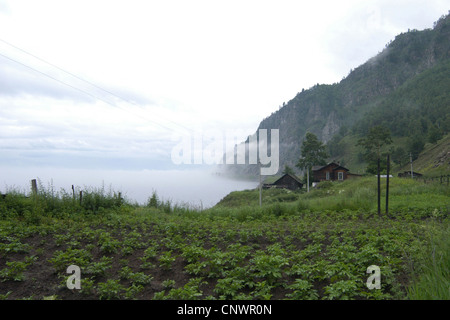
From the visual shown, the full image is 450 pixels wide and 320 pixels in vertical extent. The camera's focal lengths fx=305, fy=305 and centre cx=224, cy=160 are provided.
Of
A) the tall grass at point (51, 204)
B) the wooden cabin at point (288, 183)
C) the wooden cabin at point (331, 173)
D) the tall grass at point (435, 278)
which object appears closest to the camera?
the tall grass at point (435, 278)

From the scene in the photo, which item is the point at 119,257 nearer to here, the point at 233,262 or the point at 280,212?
the point at 233,262

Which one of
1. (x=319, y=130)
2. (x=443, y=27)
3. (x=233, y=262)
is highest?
(x=443, y=27)

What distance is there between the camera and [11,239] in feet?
20.8

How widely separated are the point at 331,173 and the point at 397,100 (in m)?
87.8

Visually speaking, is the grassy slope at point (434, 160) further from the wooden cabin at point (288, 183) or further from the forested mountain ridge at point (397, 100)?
the wooden cabin at point (288, 183)

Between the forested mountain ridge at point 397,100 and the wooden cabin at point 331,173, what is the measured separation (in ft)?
114

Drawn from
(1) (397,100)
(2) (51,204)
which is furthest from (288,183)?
(1) (397,100)

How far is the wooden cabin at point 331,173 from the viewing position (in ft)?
178

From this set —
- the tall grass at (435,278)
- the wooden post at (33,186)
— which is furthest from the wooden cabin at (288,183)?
the tall grass at (435,278)

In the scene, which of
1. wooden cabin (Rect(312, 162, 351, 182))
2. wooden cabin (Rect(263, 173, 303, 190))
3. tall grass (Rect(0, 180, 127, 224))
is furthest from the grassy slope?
tall grass (Rect(0, 180, 127, 224))

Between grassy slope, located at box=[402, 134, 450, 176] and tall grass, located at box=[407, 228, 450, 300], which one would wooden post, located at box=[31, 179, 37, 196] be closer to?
tall grass, located at box=[407, 228, 450, 300]

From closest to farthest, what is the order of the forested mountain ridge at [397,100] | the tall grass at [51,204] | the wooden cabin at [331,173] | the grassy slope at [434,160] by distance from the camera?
the tall grass at [51,204]
the grassy slope at [434,160]
the wooden cabin at [331,173]
the forested mountain ridge at [397,100]

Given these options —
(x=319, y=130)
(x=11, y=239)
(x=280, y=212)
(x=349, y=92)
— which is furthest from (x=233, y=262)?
(x=349, y=92)

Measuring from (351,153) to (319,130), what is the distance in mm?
84168
